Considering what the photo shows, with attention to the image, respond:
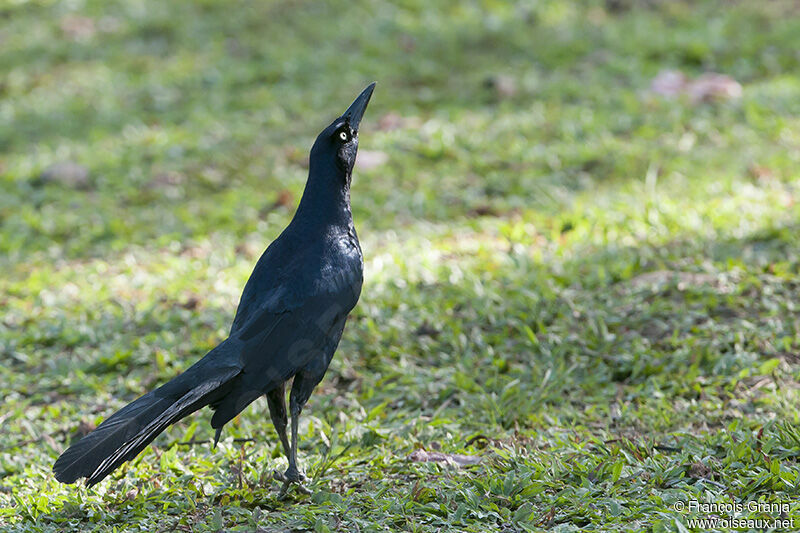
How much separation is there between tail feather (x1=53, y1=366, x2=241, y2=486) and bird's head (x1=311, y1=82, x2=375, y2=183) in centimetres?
90

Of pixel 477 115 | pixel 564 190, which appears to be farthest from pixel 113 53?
pixel 564 190

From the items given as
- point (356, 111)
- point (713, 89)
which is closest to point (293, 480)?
point (356, 111)

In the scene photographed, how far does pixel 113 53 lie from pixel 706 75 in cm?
572

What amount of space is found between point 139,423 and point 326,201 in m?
1.06

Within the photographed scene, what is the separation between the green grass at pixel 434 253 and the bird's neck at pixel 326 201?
85 centimetres

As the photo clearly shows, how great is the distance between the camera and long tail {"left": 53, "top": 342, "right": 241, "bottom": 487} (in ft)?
8.58

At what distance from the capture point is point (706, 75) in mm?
7820

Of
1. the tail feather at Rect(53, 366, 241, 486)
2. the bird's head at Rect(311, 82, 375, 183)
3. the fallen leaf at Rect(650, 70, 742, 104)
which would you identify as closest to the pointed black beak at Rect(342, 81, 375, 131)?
the bird's head at Rect(311, 82, 375, 183)

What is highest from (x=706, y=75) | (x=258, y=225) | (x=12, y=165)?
(x=12, y=165)

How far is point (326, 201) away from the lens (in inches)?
130

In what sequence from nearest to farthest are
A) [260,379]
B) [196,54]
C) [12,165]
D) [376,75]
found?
[260,379] < [12,165] < [376,75] < [196,54]

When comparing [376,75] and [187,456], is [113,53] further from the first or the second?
[187,456]

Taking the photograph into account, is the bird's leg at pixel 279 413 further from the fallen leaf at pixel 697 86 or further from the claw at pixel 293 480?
the fallen leaf at pixel 697 86

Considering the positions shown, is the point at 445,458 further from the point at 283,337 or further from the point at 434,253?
the point at 434,253
